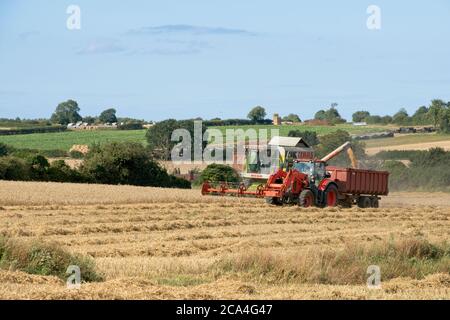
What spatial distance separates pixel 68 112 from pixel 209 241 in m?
75.1

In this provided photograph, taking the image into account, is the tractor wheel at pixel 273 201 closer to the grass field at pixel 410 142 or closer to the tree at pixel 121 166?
the tree at pixel 121 166

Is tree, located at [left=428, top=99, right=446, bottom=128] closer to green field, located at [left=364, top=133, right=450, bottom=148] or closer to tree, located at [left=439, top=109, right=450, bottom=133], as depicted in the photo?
tree, located at [left=439, top=109, right=450, bottom=133]

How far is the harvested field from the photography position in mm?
11758

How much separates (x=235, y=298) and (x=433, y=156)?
157ft

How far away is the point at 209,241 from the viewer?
813 inches

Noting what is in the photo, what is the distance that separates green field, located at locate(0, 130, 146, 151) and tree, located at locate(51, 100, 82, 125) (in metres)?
10.6

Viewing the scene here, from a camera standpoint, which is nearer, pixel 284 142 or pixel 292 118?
pixel 284 142

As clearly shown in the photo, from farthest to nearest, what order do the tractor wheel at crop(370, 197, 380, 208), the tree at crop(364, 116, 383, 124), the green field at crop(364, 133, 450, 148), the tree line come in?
1. the tree at crop(364, 116, 383, 124)
2. the green field at crop(364, 133, 450, 148)
3. the tree line
4. the tractor wheel at crop(370, 197, 380, 208)

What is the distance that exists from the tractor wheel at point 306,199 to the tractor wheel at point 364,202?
365 centimetres
